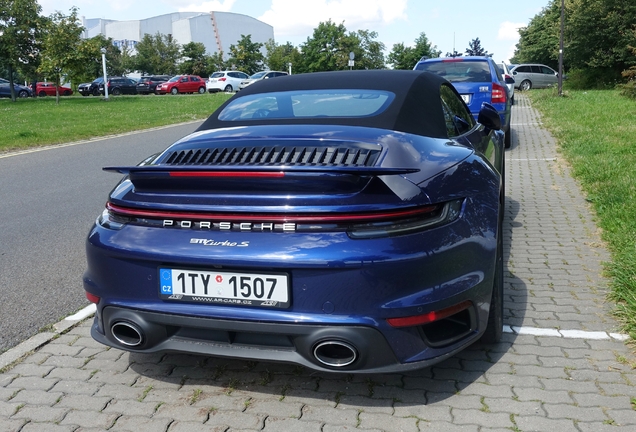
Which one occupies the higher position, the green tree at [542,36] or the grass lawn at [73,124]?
the green tree at [542,36]

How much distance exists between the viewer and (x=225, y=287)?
2.73 meters

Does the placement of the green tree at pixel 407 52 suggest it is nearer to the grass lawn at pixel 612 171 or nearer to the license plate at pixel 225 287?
the grass lawn at pixel 612 171

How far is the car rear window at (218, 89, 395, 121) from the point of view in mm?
3529

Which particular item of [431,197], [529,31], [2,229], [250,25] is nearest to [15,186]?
[2,229]

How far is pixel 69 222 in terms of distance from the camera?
6.86 m

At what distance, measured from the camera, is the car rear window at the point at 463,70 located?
11414 mm

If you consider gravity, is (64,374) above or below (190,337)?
below

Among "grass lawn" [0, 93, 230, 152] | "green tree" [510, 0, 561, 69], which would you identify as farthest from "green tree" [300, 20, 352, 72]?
"grass lawn" [0, 93, 230, 152]

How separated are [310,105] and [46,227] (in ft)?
13.4

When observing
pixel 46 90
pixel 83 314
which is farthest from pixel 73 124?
pixel 46 90

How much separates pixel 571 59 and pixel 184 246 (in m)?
36.7

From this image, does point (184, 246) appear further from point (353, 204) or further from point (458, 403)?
point (458, 403)

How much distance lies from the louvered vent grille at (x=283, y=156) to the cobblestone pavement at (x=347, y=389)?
1.10m

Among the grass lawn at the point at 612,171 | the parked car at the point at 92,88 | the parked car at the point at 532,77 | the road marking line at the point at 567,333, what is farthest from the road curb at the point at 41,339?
the parked car at the point at 92,88
